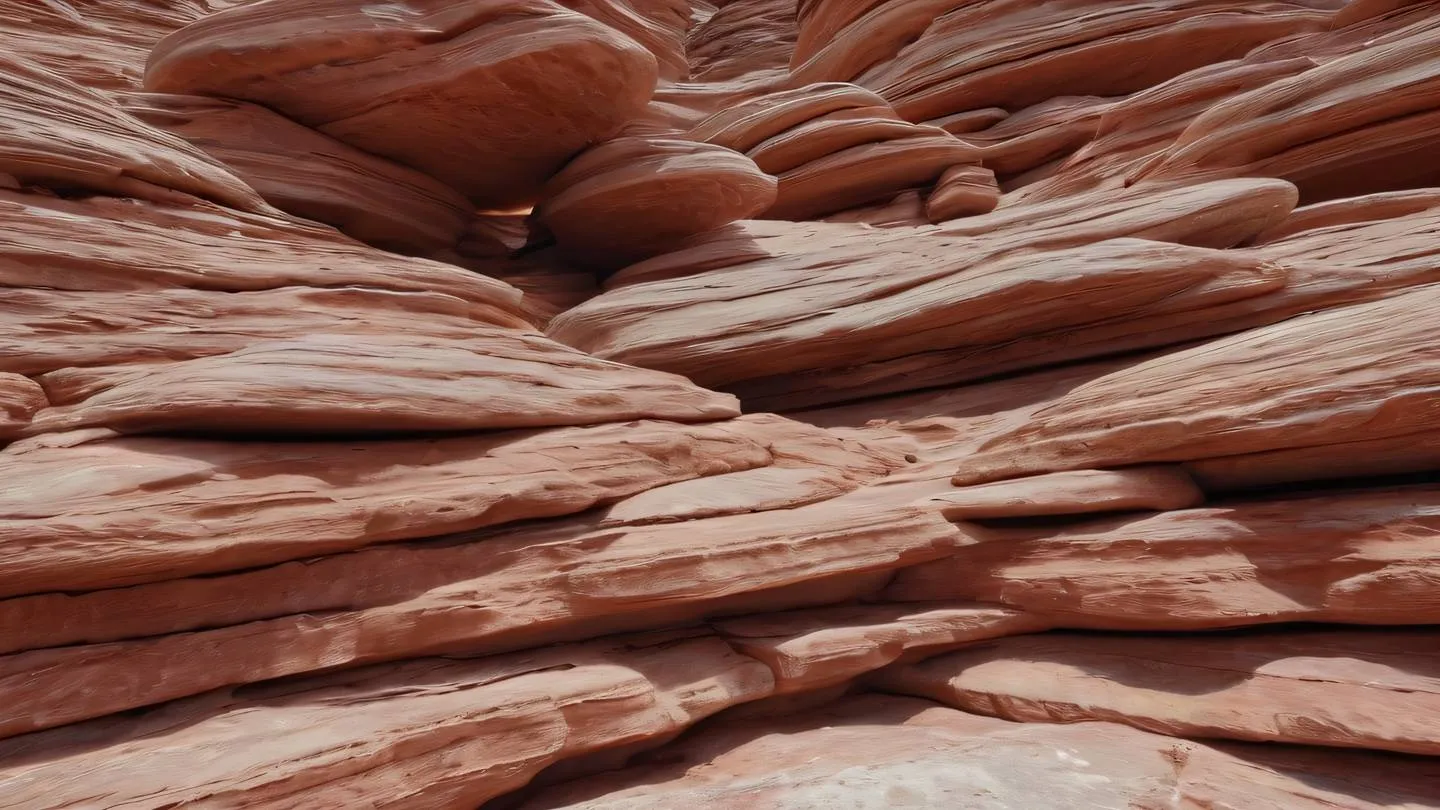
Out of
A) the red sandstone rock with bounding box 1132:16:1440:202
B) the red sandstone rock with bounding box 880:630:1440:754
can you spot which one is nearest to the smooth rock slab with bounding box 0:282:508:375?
the red sandstone rock with bounding box 880:630:1440:754

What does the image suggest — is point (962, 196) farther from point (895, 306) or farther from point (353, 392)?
point (353, 392)

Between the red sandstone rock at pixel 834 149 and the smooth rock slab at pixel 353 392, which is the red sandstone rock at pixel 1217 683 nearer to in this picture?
the smooth rock slab at pixel 353 392

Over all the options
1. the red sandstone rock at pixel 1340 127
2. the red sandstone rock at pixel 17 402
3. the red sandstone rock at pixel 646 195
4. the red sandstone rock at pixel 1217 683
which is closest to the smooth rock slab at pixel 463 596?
the red sandstone rock at pixel 1217 683

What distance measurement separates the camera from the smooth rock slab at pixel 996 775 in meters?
3.07

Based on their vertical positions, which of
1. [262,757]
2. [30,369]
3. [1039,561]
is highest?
[30,369]

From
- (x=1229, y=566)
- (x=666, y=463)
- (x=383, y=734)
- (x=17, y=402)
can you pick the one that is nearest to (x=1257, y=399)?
(x=1229, y=566)

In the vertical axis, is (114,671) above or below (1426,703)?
above

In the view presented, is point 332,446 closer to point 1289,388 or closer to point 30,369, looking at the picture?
point 30,369

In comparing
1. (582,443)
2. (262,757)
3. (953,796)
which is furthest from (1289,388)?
(262,757)

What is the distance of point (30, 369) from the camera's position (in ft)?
14.3

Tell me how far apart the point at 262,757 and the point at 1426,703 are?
4.88 meters

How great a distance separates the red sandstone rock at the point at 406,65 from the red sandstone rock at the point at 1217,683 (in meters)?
6.42

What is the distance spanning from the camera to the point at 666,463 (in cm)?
507

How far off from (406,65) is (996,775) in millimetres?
7774
